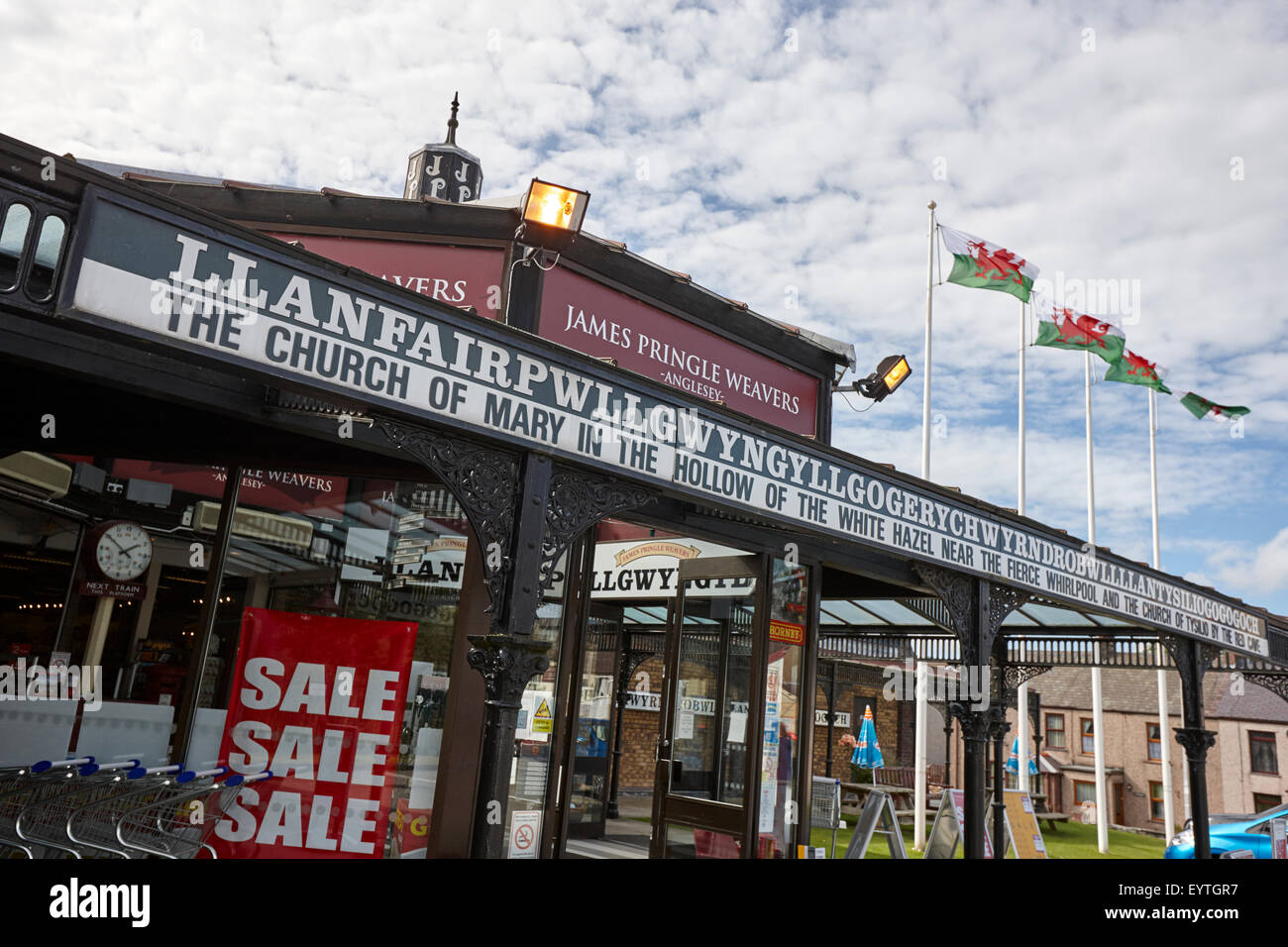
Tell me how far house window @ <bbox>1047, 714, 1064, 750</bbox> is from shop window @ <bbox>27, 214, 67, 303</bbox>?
3552 cm

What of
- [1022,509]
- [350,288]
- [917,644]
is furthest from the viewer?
[1022,509]

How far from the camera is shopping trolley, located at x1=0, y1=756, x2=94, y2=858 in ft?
15.7

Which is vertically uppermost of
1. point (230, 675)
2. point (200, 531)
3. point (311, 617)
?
point (200, 531)

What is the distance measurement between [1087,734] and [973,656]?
95.7 ft

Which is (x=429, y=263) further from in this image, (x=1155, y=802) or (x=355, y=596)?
(x=1155, y=802)

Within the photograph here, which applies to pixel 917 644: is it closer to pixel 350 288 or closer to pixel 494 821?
pixel 494 821

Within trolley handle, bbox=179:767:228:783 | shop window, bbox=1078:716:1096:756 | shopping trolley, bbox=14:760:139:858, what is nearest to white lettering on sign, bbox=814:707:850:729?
shop window, bbox=1078:716:1096:756

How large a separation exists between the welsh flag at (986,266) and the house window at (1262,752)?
70.4 ft

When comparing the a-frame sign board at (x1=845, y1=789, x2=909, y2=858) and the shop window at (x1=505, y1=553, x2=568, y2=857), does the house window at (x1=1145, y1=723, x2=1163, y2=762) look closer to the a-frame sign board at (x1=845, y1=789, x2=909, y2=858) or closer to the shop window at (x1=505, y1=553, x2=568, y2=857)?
→ the a-frame sign board at (x1=845, y1=789, x2=909, y2=858)

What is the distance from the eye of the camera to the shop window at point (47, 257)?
3.32m

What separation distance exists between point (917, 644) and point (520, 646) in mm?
9906

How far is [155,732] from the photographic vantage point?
5848mm

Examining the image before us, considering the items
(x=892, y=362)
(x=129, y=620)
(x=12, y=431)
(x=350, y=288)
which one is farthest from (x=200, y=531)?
(x=892, y=362)

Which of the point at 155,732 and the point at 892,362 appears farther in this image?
the point at 892,362
